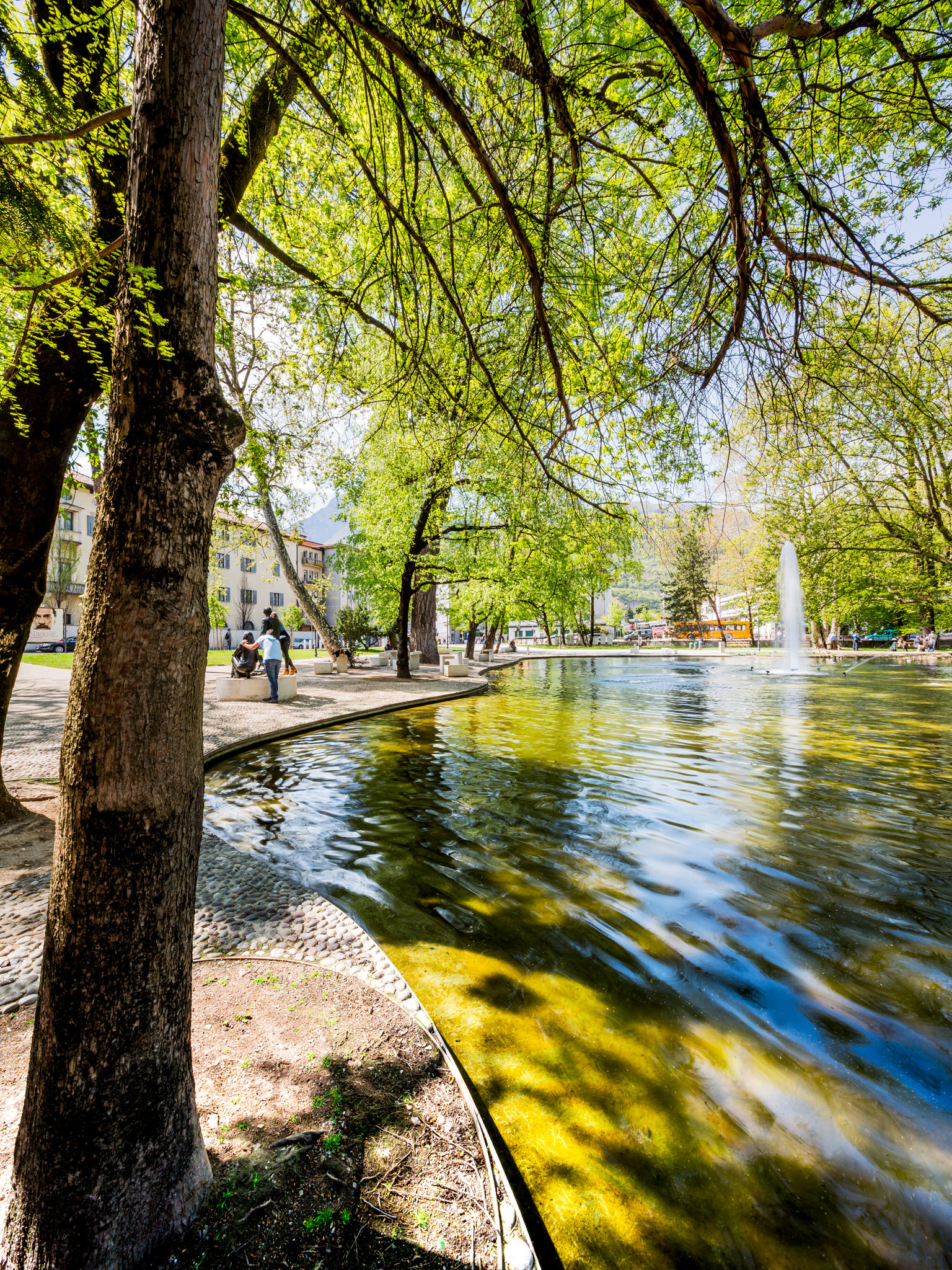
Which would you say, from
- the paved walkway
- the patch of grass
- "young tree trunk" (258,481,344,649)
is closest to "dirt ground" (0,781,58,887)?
the paved walkway

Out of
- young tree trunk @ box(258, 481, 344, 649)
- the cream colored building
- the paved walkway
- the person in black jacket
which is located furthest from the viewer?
young tree trunk @ box(258, 481, 344, 649)

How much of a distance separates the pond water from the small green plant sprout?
0.87 m

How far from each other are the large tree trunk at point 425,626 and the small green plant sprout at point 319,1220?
80.3ft

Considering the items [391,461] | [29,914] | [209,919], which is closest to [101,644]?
[209,919]

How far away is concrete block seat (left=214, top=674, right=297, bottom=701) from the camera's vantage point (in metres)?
15.2

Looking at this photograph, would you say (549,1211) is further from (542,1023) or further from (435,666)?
(435,666)

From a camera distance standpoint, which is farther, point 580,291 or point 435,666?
point 435,666

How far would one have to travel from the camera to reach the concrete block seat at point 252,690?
1521 cm

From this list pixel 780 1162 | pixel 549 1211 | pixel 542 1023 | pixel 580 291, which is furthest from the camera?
pixel 580 291

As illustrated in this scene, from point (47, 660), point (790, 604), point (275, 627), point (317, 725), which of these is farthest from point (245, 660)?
point (790, 604)

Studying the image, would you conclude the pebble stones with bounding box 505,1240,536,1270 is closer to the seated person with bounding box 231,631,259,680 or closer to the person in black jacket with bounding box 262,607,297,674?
the person in black jacket with bounding box 262,607,297,674

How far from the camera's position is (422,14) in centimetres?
291

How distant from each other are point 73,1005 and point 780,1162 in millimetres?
2954

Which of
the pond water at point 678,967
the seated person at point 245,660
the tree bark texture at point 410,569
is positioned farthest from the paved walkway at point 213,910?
the tree bark texture at point 410,569
